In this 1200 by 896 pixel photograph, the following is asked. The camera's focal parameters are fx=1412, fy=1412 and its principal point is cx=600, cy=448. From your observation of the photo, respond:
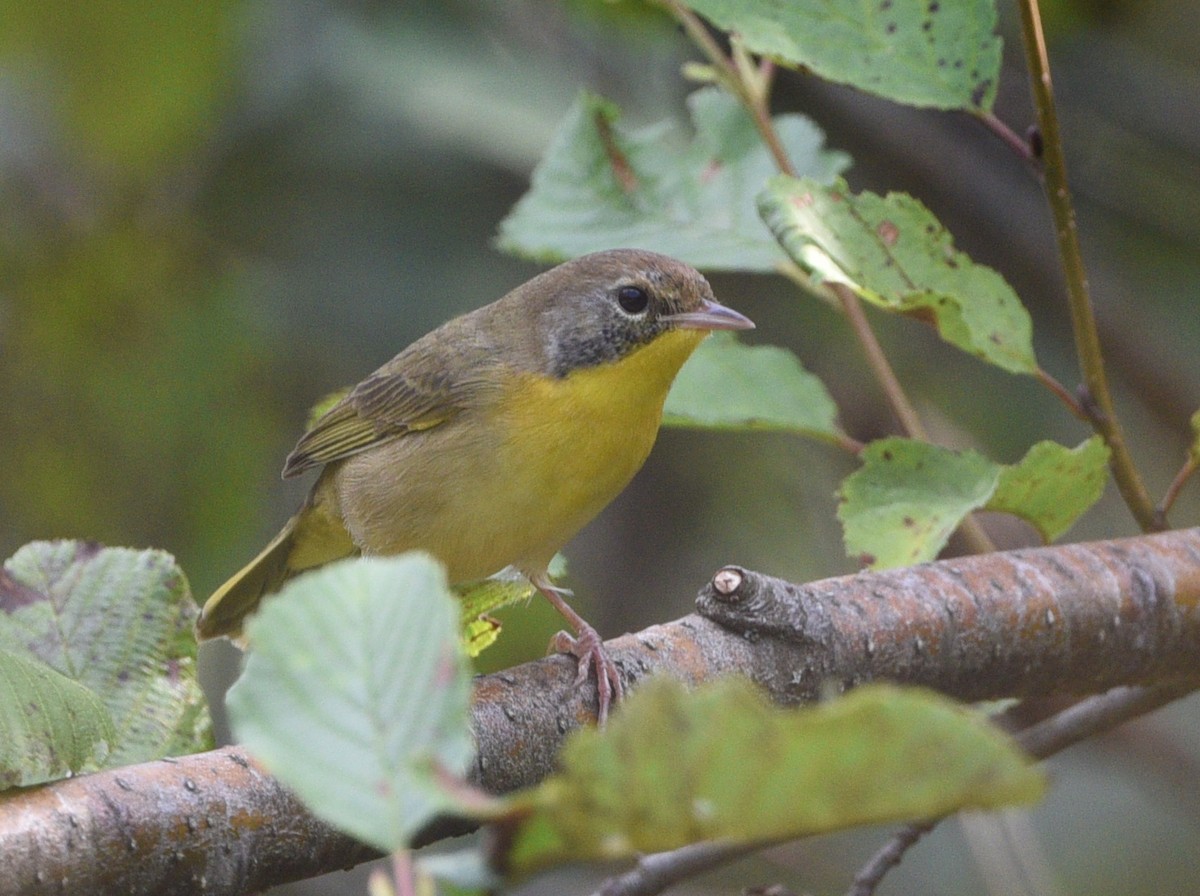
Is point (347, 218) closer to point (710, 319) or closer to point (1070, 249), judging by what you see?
point (710, 319)

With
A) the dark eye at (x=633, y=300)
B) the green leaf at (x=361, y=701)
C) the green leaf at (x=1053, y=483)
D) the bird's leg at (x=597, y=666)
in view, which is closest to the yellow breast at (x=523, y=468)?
the dark eye at (x=633, y=300)

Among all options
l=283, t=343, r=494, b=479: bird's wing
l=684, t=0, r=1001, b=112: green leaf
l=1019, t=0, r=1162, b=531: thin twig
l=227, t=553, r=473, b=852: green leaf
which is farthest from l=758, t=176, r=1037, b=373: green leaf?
l=227, t=553, r=473, b=852: green leaf

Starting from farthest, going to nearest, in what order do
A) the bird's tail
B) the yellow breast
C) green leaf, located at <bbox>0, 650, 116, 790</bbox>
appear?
the bird's tail, the yellow breast, green leaf, located at <bbox>0, 650, 116, 790</bbox>

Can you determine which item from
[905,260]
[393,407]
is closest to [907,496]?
[905,260]

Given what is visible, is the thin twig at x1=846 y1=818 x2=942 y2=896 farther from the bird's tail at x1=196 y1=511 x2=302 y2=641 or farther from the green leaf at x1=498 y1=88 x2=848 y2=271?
the bird's tail at x1=196 y1=511 x2=302 y2=641

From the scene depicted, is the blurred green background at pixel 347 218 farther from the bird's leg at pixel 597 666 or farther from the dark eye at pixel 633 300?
the bird's leg at pixel 597 666

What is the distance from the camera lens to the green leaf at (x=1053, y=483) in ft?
8.10

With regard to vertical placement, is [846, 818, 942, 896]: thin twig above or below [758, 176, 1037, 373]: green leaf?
below

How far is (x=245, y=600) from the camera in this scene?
3955mm

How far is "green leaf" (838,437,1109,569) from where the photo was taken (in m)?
2.51

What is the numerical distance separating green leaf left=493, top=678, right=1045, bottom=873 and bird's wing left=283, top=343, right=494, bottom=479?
104 inches

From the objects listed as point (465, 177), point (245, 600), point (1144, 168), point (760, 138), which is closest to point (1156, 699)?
point (760, 138)

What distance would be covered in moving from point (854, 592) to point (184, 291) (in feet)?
11.6

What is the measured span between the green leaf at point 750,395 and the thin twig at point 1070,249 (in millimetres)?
563
